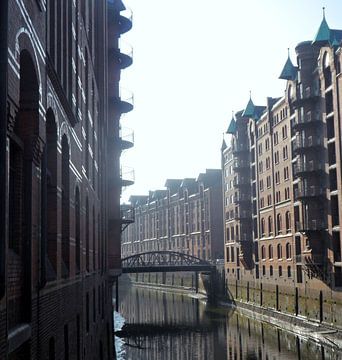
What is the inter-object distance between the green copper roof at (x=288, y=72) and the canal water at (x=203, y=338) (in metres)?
21.1

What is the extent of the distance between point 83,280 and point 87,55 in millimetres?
8023

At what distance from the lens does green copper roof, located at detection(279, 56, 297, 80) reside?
170ft

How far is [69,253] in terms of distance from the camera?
45.5 ft

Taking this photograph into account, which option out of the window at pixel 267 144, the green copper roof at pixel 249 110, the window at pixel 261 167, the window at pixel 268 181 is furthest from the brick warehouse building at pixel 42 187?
the green copper roof at pixel 249 110

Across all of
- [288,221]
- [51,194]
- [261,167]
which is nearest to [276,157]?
[261,167]

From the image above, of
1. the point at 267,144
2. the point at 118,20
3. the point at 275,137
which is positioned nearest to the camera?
the point at 118,20

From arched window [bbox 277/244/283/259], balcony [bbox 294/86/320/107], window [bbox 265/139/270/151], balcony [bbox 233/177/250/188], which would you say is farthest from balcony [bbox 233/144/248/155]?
balcony [bbox 294/86/320/107]

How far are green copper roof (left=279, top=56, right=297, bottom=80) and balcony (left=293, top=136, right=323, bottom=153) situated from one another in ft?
24.8

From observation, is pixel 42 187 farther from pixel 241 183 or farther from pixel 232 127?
pixel 232 127

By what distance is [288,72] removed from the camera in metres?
52.0

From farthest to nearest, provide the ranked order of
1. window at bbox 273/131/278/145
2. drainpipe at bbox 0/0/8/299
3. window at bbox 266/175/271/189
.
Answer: window at bbox 266/175/271/189
window at bbox 273/131/278/145
drainpipe at bbox 0/0/8/299

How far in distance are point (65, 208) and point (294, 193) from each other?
40.1 m

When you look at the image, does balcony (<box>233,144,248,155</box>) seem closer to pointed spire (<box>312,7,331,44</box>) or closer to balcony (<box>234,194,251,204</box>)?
balcony (<box>234,194,251,204</box>)

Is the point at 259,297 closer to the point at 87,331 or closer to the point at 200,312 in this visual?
the point at 200,312
